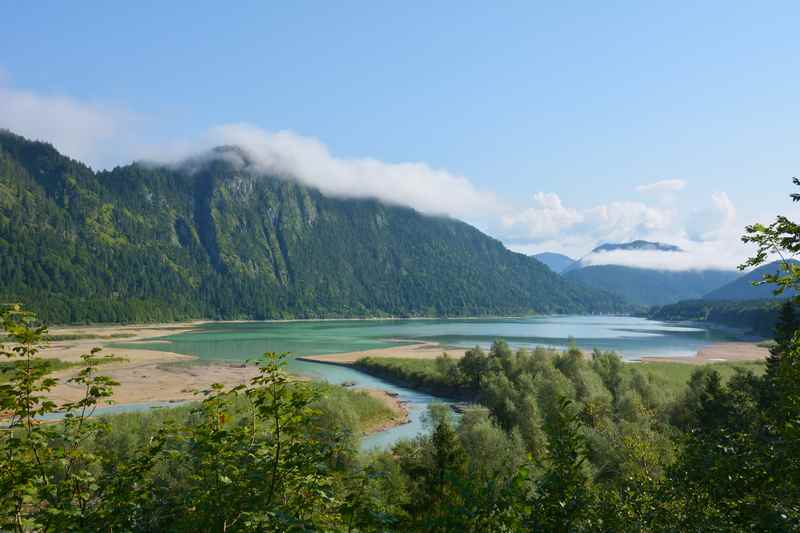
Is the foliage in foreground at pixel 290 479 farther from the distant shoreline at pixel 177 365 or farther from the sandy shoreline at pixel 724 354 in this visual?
the sandy shoreline at pixel 724 354

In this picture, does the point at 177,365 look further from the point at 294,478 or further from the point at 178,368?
the point at 294,478

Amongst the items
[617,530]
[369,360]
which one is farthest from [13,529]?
[369,360]

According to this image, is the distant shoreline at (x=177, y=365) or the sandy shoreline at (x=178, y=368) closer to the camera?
the sandy shoreline at (x=178, y=368)

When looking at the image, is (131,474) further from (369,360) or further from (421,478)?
(369,360)

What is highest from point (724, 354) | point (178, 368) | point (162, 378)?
point (178, 368)

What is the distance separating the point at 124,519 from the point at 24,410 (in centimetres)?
187

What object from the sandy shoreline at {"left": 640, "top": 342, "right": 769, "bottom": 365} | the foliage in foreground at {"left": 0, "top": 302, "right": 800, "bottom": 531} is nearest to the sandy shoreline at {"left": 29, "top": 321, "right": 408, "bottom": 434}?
the foliage in foreground at {"left": 0, "top": 302, "right": 800, "bottom": 531}

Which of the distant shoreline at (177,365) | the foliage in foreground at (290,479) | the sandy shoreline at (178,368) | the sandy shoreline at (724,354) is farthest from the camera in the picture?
the sandy shoreline at (724,354)

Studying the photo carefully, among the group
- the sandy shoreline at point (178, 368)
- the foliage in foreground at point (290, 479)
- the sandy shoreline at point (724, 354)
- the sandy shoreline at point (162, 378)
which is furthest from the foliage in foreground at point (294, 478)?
the sandy shoreline at point (724, 354)

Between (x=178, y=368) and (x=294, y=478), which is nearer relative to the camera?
(x=294, y=478)

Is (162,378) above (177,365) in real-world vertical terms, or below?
below

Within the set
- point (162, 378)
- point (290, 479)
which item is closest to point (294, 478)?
point (290, 479)

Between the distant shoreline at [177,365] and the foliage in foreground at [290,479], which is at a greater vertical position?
the foliage in foreground at [290,479]

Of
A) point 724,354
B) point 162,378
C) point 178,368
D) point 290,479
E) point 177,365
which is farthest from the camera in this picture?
point 724,354
